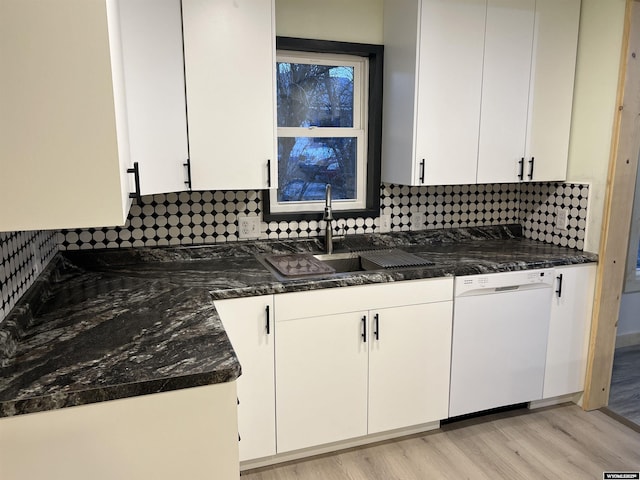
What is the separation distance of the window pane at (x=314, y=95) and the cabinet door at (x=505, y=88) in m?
0.75

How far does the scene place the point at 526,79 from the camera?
8.43ft

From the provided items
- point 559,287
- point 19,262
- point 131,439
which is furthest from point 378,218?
point 131,439

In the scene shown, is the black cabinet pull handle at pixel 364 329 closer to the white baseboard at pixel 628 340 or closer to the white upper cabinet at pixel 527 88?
the white upper cabinet at pixel 527 88

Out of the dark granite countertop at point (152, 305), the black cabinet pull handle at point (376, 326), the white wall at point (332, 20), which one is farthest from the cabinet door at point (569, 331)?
the white wall at point (332, 20)

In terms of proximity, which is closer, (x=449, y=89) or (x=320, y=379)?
(x=320, y=379)

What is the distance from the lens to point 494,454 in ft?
7.57

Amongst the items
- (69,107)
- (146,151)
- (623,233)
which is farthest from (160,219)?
(623,233)

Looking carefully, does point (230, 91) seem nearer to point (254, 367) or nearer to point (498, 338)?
point (254, 367)

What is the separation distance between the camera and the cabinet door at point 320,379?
2.12 meters

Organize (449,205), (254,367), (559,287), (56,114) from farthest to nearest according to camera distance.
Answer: (449,205) < (559,287) < (254,367) < (56,114)

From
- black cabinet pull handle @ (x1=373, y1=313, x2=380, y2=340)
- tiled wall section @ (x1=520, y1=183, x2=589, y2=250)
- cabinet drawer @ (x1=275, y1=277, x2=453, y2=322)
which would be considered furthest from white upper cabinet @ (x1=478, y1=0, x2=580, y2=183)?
black cabinet pull handle @ (x1=373, y1=313, x2=380, y2=340)

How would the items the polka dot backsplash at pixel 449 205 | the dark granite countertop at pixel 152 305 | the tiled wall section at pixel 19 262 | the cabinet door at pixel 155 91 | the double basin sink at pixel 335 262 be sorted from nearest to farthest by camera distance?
1. the dark granite countertop at pixel 152 305
2. the tiled wall section at pixel 19 262
3. the cabinet door at pixel 155 91
4. the double basin sink at pixel 335 262
5. the polka dot backsplash at pixel 449 205

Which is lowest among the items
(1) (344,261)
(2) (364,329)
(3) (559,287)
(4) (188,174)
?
(2) (364,329)

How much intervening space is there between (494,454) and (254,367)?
123 cm
